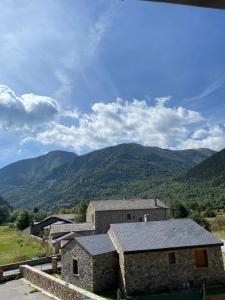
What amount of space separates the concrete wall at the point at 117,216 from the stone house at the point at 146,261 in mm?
25306

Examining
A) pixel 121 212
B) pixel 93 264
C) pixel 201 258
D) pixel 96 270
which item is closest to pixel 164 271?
pixel 201 258

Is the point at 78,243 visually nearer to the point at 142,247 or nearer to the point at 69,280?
the point at 69,280

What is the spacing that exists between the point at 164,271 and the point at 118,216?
95.0 feet

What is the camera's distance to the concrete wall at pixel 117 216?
48.7 m

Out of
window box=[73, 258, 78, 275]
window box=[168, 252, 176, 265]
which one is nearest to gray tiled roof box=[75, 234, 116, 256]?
window box=[73, 258, 78, 275]

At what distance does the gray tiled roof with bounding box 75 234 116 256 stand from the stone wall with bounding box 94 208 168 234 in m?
24.5

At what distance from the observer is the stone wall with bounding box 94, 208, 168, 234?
160 feet

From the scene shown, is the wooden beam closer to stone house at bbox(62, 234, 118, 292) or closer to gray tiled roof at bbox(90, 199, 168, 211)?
stone house at bbox(62, 234, 118, 292)

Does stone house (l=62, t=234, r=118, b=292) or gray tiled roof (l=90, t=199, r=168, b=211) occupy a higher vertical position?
gray tiled roof (l=90, t=199, r=168, b=211)

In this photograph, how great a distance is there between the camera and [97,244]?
896 inches

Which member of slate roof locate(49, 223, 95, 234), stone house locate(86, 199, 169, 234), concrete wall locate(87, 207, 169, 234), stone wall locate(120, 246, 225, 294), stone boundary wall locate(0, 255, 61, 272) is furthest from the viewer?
stone house locate(86, 199, 169, 234)

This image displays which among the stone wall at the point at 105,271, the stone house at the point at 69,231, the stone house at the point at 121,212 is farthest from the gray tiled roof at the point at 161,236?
the stone house at the point at 121,212

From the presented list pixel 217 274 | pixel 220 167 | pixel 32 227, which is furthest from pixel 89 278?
pixel 220 167

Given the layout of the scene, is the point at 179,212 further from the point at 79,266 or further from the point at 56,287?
the point at 56,287
